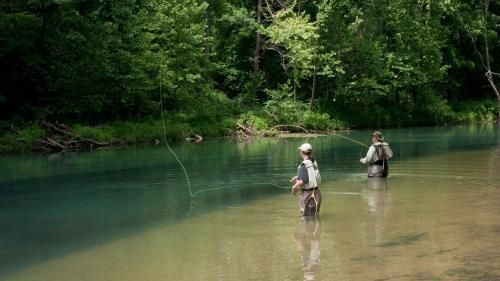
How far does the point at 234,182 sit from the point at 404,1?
35.7 metres

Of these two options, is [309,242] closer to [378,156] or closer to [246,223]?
[246,223]

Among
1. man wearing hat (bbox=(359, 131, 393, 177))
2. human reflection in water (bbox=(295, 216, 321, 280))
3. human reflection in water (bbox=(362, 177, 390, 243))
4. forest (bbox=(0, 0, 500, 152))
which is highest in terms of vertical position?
forest (bbox=(0, 0, 500, 152))

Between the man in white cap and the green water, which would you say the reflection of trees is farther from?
Answer: the man in white cap

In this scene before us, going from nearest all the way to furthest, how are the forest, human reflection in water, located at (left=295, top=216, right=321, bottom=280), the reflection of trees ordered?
human reflection in water, located at (left=295, top=216, right=321, bottom=280)
the reflection of trees
the forest

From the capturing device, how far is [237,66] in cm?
4859

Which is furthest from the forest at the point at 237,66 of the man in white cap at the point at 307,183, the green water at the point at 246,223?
the man in white cap at the point at 307,183

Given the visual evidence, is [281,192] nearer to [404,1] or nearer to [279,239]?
[279,239]

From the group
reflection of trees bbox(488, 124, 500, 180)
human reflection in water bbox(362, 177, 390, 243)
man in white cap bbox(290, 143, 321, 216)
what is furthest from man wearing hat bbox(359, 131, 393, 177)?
man in white cap bbox(290, 143, 321, 216)

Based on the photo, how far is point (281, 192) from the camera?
17469 millimetres

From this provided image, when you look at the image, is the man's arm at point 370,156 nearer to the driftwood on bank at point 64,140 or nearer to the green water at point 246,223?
the green water at point 246,223

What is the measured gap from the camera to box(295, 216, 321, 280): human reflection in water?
949cm

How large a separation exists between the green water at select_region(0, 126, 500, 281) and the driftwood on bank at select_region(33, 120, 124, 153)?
7721 millimetres

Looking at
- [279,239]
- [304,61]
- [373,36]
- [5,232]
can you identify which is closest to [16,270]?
[5,232]

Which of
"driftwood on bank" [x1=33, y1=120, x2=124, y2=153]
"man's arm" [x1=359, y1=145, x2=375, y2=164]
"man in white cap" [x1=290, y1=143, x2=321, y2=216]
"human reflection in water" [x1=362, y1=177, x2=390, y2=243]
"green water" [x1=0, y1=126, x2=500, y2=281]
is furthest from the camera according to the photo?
"driftwood on bank" [x1=33, y1=120, x2=124, y2=153]
